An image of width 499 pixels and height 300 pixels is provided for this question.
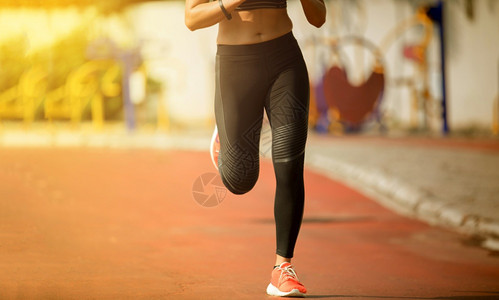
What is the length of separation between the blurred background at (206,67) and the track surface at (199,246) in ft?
28.3

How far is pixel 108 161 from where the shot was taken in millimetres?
15180

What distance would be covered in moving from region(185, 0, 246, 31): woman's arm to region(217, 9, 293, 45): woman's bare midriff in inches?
4.7

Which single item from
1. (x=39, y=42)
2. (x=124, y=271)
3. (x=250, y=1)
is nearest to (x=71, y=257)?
(x=124, y=271)

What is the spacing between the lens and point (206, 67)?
993 inches

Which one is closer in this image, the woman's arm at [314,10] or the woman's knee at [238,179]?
the woman's arm at [314,10]

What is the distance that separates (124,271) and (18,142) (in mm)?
13111

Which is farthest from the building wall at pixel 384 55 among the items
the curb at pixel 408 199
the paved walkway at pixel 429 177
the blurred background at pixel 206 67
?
the curb at pixel 408 199

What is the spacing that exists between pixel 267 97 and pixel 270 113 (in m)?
0.09

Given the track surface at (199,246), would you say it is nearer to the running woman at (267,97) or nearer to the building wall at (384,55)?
the running woman at (267,97)

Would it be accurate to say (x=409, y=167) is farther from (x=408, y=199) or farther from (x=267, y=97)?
(x=267, y=97)

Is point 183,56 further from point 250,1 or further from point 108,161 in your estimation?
point 250,1

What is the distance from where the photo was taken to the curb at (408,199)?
28.4ft

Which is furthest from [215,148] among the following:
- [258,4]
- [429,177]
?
[429,177]

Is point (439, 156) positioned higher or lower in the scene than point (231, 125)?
lower
